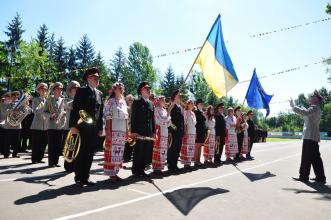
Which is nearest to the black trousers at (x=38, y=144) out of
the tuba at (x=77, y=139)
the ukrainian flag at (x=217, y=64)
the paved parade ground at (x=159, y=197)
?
the paved parade ground at (x=159, y=197)

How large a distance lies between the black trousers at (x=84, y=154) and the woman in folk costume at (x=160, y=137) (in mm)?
2321

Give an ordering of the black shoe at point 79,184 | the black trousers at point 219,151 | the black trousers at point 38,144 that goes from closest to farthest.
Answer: the black shoe at point 79,184, the black trousers at point 38,144, the black trousers at point 219,151

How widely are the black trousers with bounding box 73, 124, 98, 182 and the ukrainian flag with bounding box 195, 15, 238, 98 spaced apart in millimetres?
4456

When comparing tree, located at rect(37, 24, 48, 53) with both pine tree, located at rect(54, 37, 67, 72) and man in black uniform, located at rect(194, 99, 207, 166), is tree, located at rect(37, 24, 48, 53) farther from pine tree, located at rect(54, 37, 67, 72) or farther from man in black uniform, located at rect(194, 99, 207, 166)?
man in black uniform, located at rect(194, 99, 207, 166)

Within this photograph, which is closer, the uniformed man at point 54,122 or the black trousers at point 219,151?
the uniformed man at point 54,122

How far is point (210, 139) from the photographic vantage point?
456 inches

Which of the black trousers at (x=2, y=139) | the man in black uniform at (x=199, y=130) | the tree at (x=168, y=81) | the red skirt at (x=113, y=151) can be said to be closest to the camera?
the red skirt at (x=113, y=151)

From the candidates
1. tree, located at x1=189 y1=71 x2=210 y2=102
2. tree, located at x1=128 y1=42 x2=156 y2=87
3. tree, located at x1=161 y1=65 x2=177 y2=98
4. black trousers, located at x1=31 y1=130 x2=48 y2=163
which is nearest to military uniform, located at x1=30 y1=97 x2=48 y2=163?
black trousers, located at x1=31 y1=130 x2=48 y2=163

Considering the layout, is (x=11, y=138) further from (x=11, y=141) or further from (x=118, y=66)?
(x=118, y=66)

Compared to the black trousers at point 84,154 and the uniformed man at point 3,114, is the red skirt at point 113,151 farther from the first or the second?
the uniformed man at point 3,114

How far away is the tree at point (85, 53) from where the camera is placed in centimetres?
6109

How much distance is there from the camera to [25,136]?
1377cm

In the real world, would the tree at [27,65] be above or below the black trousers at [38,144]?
above

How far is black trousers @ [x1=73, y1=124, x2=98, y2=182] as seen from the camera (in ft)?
21.1
